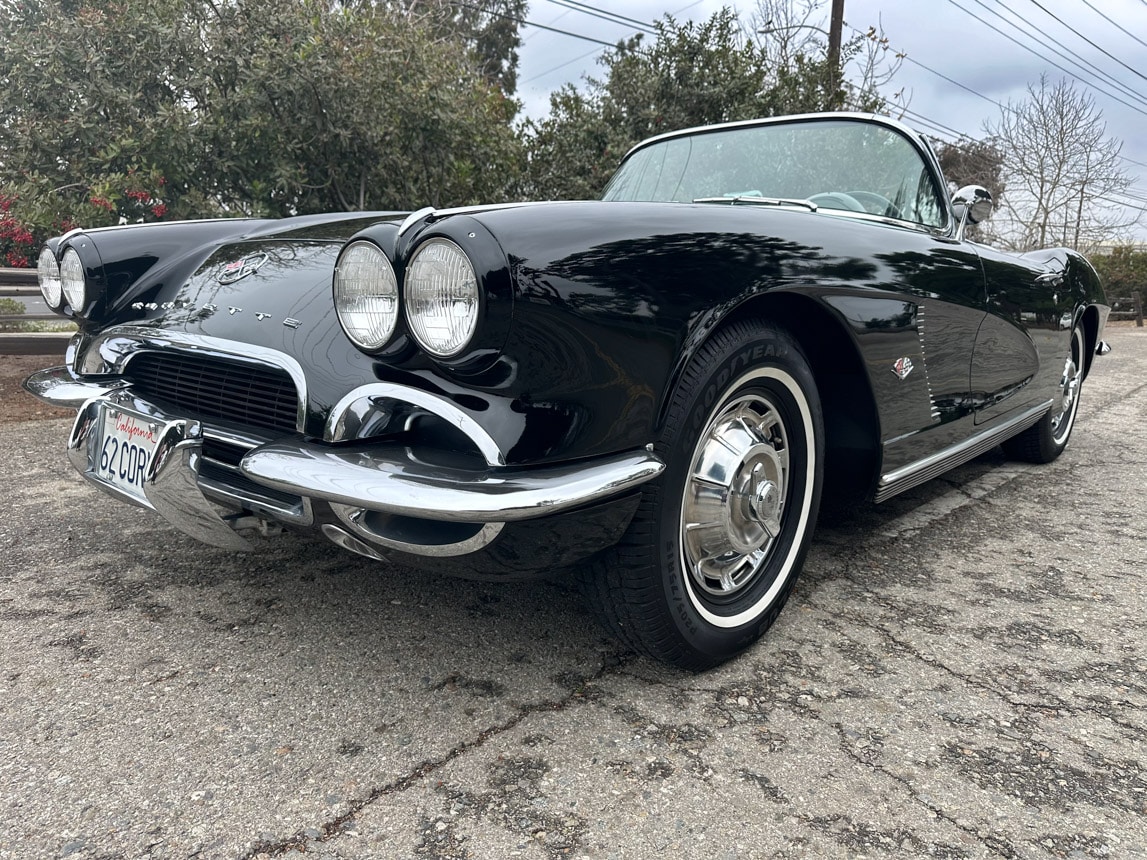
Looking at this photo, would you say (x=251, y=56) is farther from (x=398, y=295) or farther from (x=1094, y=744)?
(x=1094, y=744)

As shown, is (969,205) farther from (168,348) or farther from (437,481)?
(168,348)

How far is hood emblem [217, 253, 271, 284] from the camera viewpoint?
2.03 metres

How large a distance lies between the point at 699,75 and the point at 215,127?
4.95 metres

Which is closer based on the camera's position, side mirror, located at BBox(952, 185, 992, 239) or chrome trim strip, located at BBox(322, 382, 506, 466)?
chrome trim strip, located at BBox(322, 382, 506, 466)

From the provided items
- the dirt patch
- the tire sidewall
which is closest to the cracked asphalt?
the tire sidewall

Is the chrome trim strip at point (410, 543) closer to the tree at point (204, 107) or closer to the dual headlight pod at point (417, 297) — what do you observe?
the dual headlight pod at point (417, 297)

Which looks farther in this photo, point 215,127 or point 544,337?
point 215,127

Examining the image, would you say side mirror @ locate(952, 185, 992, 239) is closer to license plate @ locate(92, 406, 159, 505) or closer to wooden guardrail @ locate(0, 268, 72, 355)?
license plate @ locate(92, 406, 159, 505)

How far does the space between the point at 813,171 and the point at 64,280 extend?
232 centimetres

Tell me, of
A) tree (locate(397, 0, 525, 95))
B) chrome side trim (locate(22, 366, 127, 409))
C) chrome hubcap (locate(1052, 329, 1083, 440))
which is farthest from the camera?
tree (locate(397, 0, 525, 95))

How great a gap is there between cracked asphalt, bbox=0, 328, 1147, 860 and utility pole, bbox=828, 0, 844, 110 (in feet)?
27.5

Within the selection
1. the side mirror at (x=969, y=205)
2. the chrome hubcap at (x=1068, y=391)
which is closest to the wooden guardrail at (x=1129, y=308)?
the chrome hubcap at (x=1068, y=391)

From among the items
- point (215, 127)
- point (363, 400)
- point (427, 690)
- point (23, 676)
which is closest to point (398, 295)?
point (363, 400)

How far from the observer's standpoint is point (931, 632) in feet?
6.59
